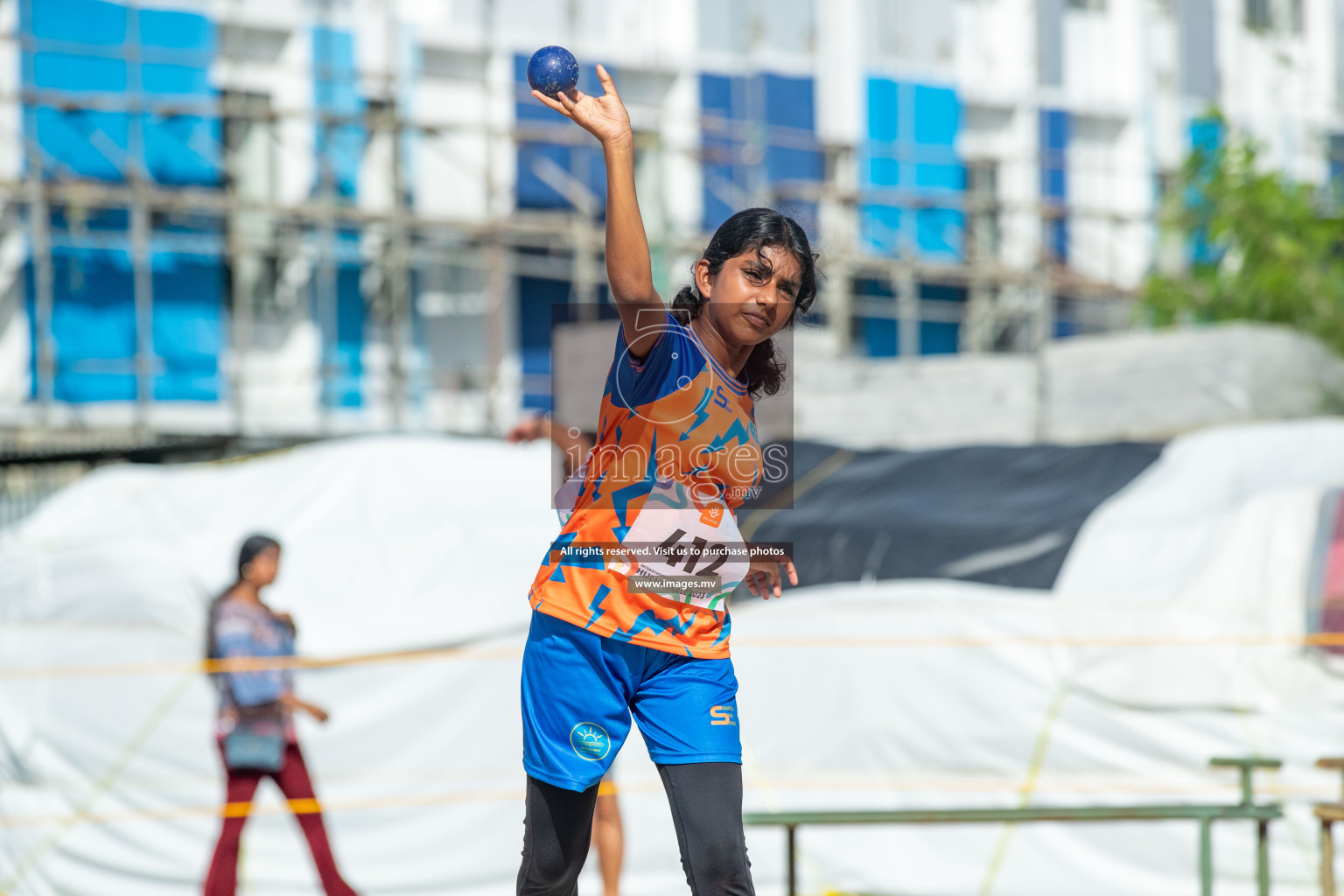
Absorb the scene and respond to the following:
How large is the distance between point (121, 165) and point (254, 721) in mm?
12275

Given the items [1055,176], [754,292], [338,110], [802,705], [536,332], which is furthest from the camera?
[1055,176]

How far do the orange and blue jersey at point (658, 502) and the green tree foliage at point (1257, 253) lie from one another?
1038 centimetres

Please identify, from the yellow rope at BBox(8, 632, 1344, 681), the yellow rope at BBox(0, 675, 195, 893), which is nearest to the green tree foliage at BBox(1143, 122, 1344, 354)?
the yellow rope at BBox(8, 632, 1344, 681)

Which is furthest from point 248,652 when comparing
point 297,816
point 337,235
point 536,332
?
point 536,332

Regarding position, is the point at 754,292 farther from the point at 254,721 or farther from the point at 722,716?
the point at 254,721

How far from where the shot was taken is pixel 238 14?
57.9 feet

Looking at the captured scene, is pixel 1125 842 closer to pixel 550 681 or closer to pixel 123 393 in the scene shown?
pixel 550 681

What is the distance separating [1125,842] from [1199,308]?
9.59m

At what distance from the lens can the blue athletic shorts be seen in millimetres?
Result: 2725

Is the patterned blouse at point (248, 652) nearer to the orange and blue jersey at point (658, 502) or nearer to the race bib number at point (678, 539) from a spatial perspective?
the orange and blue jersey at point (658, 502)

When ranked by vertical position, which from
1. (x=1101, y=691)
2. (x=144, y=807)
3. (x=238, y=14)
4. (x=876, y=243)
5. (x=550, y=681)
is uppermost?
(x=238, y=14)

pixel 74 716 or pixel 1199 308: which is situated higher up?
pixel 1199 308

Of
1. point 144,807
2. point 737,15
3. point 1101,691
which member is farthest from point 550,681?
point 737,15

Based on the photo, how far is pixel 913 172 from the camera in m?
22.4
